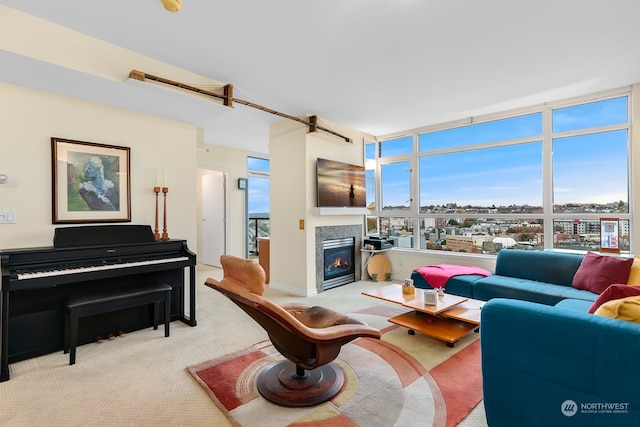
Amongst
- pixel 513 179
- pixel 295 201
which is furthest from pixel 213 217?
pixel 513 179

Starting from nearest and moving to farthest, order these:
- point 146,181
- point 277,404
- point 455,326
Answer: point 277,404, point 455,326, point 146,181

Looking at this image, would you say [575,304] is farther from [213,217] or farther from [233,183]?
[213,217]

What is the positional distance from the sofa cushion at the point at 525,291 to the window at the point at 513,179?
3.67 ft

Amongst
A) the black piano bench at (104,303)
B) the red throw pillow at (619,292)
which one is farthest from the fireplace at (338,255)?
the red throw pillow at (619,292)

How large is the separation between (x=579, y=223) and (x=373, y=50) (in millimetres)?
3403

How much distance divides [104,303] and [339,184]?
3.30 metres

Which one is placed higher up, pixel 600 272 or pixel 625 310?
pixel 625 310

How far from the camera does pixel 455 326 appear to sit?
9.42 feet

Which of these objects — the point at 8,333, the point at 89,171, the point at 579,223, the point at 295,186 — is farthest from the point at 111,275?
the point at 579,223

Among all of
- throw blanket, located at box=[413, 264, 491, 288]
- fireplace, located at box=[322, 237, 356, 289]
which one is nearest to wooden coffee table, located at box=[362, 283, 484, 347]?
throw blanket, located at box=[413, 264, 491, 288]

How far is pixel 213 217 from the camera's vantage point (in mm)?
6570

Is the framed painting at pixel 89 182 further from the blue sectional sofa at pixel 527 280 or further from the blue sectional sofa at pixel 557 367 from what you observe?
the blue sectional sofa at pixel 527 280

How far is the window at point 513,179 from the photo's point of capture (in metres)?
3.70

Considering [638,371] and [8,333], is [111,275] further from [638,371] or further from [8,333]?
[638,371]
